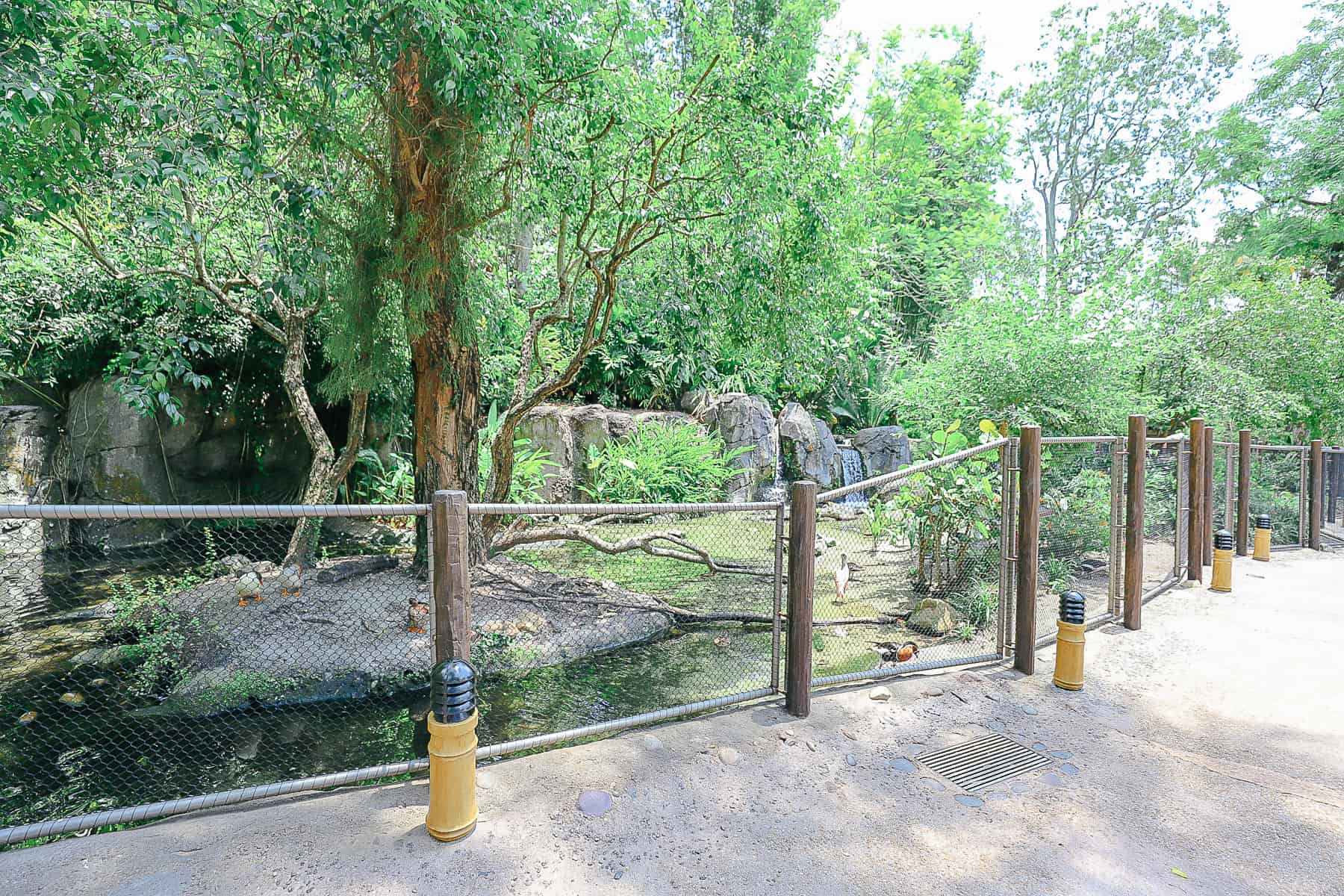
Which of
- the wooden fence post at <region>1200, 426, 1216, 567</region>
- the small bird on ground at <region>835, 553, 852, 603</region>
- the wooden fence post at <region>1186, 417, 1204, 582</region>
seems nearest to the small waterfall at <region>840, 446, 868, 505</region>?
the wooden fence post at <region>1200, 426, 1216, 567</region>

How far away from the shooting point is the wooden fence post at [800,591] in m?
3.79

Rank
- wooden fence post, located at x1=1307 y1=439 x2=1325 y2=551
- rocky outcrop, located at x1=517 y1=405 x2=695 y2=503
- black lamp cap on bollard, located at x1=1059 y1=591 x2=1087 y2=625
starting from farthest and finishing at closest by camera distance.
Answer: rocky outcrop, located at x1=517 y1=405 x2=695 y2=503
wooden fence post, located at x1=1307 y1=439 x2=1325 y2=551
black lamp cap on bollard, located at x1=1059 y1=591 x2=1087 y2=625

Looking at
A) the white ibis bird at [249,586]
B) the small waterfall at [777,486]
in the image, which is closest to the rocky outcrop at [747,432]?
the small waterfall at [777,486]

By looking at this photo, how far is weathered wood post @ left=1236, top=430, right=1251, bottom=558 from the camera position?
8383mm

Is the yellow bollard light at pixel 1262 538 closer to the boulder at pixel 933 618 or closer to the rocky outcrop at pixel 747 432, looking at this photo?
the boulder at pixel 933 618

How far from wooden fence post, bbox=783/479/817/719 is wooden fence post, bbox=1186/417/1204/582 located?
552cm

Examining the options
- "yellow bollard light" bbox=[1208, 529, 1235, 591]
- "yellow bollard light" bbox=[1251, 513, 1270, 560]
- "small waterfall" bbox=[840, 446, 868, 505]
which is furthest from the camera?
"small waterfall" bbox=[840, 446, 868, 505]

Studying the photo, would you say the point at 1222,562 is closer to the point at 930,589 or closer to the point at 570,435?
the point at 930,589

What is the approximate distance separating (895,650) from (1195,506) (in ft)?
13.8

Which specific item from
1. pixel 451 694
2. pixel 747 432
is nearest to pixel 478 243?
pixel 451 694

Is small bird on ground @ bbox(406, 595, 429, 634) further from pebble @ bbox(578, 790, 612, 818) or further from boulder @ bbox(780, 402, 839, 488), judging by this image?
boulder @ bbox(780, 402, 839, 488)

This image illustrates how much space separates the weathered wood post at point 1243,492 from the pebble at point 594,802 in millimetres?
9228

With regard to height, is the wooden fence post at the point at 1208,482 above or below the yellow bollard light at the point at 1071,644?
above

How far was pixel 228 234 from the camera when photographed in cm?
794
